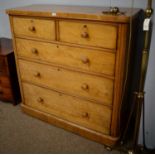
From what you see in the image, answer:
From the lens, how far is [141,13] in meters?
1.57

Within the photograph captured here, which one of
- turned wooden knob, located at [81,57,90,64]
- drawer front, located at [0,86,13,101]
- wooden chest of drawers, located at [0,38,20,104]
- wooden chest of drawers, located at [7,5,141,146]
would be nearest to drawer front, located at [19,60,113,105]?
wooden chest of drawers, located at [7,5,141,146]

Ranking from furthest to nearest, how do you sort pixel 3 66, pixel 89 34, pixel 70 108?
1. pixel 3 66
2. pixel 70 108
3. pixel 89 34

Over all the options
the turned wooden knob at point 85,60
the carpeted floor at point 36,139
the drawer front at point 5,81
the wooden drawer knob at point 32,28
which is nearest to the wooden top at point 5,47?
the drawer front at point 5,81

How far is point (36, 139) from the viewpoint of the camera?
1.79 meters

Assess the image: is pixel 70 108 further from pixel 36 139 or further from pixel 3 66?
pixel 3 66

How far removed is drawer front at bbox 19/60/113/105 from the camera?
150 cm

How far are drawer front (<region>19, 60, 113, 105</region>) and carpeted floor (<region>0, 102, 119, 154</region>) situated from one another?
436mm

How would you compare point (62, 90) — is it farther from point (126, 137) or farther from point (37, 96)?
point (126, 137)

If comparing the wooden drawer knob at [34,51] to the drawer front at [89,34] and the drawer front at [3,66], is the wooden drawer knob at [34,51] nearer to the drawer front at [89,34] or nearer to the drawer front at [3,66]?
the drawer front at [89,34]

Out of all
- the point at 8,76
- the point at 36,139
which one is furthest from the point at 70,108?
the point at 8,76

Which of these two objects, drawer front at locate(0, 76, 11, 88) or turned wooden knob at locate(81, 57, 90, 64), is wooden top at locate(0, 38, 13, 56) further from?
turned wooden knob at locate(81, 57, 90, 64)

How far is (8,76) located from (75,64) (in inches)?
36.2

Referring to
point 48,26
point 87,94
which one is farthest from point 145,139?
point 48,26

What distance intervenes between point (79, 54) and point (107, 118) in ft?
1.88
